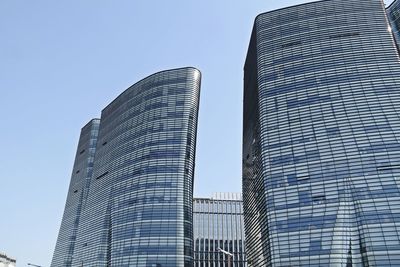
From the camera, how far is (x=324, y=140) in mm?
95312

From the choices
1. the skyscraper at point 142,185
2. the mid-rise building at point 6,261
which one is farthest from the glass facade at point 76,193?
the mid-rise building at point 6,261

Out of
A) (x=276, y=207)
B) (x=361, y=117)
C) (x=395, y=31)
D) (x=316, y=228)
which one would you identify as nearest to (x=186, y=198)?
(x=276, y=207)

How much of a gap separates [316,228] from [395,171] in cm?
2214

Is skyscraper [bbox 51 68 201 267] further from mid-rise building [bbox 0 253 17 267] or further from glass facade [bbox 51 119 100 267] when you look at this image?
mid-rise building [bbox 0 253 17 267]

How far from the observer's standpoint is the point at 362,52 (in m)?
107

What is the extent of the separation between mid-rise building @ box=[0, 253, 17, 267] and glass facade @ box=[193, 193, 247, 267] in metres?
73.1

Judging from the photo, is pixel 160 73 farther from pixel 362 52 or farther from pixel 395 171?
pixel 395 171

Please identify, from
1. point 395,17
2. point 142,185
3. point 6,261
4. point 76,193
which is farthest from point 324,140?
point 76,193

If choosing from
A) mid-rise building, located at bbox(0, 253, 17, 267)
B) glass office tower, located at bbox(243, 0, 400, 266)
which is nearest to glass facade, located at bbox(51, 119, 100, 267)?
mid-rise building, located at bbox(0, 253, 17, 267)

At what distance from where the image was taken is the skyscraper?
113m

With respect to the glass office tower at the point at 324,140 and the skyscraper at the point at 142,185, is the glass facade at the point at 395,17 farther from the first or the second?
the skyscraper at the point at 142,185

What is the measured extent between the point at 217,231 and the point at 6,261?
86.4 m

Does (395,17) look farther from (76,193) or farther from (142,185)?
(76,193)

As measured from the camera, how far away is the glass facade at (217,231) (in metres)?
169
